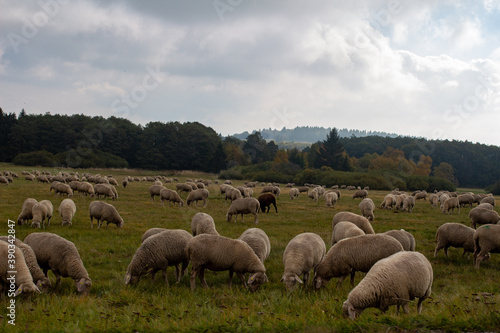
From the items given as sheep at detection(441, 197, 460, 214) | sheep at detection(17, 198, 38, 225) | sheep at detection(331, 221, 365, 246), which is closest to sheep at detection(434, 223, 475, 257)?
sheep at detection(331, 221, 365, 246)

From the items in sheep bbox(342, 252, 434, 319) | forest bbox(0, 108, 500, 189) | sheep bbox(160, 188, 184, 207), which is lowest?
sheep bbox(160, 188, 184, 207)

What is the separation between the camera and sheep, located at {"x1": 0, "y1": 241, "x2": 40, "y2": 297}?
676 cm

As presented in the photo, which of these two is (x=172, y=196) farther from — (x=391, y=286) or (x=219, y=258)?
(x=391, y=286)

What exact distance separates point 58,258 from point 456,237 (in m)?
12.8

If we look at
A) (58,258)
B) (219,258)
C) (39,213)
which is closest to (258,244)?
(219,258)

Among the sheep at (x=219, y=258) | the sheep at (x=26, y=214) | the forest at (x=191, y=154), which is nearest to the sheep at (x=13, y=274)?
the sheep at (x=219, y=258)

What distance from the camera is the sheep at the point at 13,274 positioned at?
676 centimetres

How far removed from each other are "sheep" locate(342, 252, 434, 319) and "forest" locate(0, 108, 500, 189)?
6338 centimetres

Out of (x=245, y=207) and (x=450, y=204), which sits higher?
(x=450, y=204)

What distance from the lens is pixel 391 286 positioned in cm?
623

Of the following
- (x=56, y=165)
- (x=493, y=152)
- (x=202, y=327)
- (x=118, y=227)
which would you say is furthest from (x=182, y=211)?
(x=493, y=152)

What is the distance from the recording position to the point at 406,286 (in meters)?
6.36

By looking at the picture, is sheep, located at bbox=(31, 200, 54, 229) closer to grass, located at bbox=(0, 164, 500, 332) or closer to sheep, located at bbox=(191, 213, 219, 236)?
grass, located at bbox=(0, 164, 500, 332)

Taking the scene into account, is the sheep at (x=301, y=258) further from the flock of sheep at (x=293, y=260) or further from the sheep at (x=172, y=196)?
the sheep at (x=172, y=196)
